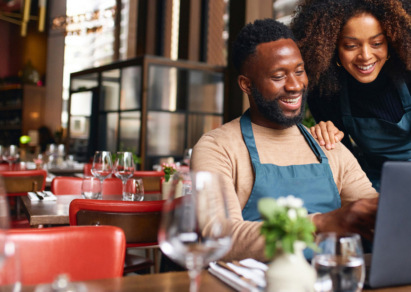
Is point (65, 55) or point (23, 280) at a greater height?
point (65, 55)

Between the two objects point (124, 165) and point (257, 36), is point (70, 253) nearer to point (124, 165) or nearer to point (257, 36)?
point (257, 36)

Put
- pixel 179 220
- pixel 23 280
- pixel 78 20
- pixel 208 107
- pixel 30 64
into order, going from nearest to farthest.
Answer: pixel 179 220, pixel 23 280, pixel 208 107, pixel 78 20, pixel 30 64

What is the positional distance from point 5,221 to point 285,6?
17.6ft

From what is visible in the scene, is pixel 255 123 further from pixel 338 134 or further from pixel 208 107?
pixel 208 107

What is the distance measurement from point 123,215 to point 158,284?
0.92 m

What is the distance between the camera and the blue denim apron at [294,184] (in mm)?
1431

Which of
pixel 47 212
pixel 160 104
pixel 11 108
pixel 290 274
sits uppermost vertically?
pixel 11 108

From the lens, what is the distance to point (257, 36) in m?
1.59

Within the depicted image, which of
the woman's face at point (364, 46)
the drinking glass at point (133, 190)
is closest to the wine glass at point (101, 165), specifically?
the drinking glass at point (133, 190)

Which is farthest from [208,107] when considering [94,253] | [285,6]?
[94,253]

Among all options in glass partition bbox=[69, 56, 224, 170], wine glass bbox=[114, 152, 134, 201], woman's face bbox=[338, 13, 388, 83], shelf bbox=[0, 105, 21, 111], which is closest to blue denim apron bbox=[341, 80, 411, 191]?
woman's face bbox=[338, 13, 388, 83]

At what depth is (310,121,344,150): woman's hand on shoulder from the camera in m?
1.64

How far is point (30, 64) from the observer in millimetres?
11070

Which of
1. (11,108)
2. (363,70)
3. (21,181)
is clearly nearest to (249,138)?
(363,70)
